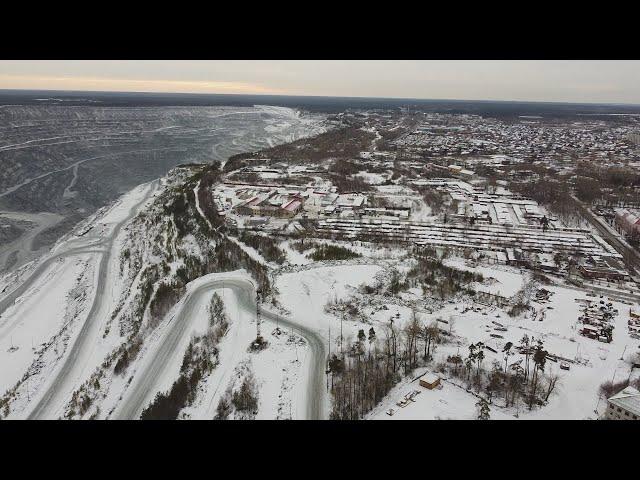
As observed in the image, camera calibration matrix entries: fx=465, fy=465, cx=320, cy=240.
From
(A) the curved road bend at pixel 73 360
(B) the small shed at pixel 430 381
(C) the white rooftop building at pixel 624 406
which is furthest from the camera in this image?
(A) the curved road bend at pixel 73 360

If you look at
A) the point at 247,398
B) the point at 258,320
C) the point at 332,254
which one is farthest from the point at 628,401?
the point at 332,254

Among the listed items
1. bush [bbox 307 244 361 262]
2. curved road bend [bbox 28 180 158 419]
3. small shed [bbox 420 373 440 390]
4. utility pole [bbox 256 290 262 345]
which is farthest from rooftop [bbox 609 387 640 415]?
curved road bend [bbox 28 180 158 419]

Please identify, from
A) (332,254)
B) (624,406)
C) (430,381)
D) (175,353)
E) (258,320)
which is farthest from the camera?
(332,254)

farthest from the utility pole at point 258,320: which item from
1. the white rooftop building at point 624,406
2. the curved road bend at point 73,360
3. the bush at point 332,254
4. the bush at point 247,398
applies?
the white rooftop building at point 624,406

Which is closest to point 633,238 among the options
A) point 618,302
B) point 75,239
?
point 618,302

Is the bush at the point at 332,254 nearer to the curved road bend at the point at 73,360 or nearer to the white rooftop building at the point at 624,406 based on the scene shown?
the curved road bend at the point at 73,360

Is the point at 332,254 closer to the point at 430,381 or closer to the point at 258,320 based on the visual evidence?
the point at 258,320
